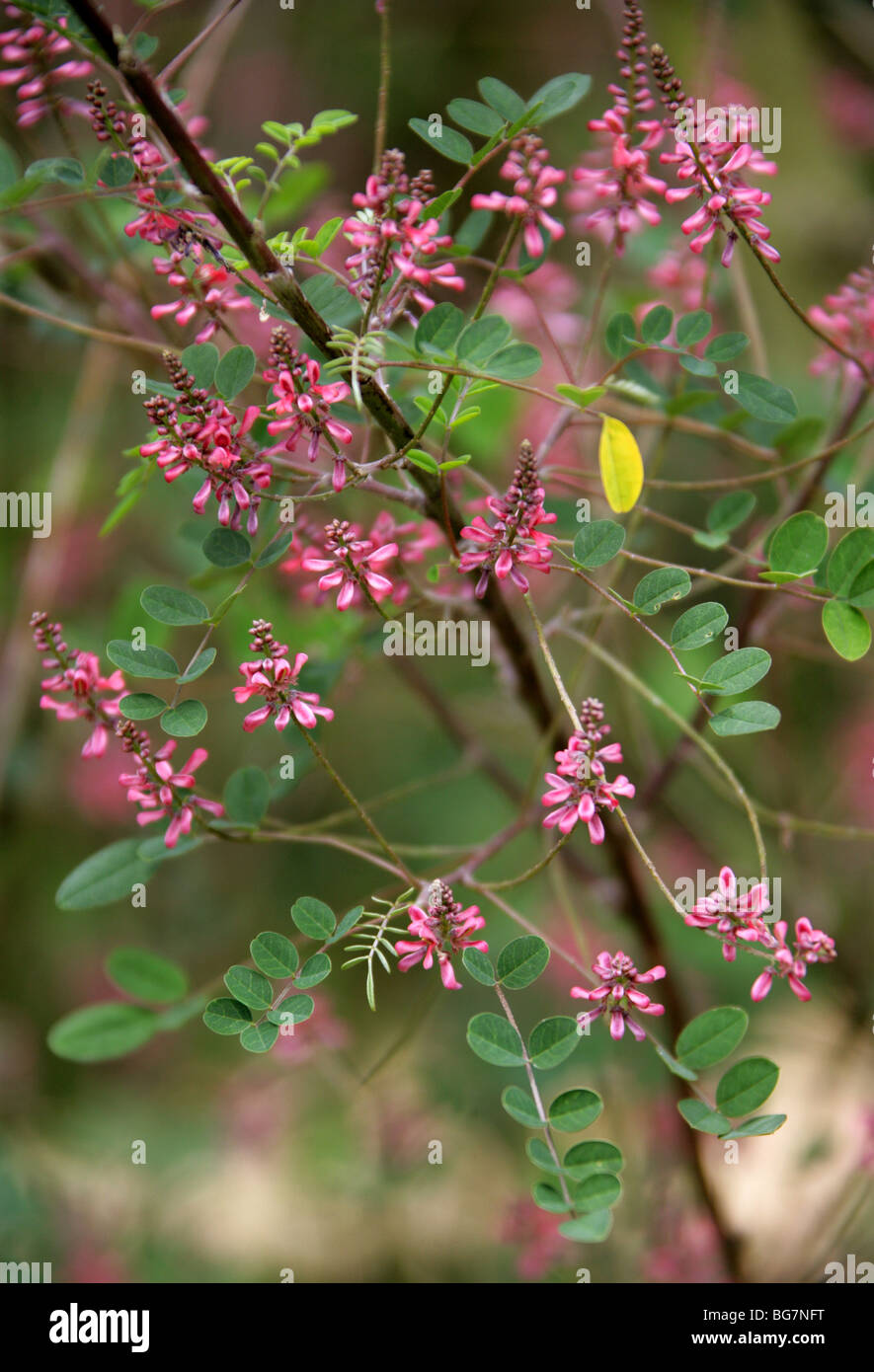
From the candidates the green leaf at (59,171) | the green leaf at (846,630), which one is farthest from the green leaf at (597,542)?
the green leaf at (59,171)

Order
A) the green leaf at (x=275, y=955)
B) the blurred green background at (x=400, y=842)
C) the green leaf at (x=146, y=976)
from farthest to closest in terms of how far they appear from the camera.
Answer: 1. the blurred green background at (x=400, y=842)
2. the green leaf at (x=146, y=976)
3. the green leaf at (x=275, y=955)

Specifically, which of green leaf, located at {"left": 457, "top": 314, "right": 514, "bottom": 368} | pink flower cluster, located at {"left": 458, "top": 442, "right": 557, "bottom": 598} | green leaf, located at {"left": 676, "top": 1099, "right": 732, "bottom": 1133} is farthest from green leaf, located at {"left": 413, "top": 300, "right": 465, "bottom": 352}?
green leaf, located at {"left": 676, "top": 1099, "right": 732, "bottom": 1133}

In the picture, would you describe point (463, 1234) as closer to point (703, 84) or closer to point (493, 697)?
point (493, 697)

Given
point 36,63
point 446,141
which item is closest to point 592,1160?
point 446,141

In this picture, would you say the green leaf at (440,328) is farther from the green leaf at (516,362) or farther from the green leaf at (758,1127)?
the green leaf at (758,1127)

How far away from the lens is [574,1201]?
1.74 feet

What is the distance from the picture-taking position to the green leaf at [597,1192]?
51cm

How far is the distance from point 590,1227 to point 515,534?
1.09ft

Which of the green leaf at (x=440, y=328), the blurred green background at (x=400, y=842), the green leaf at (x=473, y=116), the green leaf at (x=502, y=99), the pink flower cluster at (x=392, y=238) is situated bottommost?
the blurred green background at (x=400, y=842)

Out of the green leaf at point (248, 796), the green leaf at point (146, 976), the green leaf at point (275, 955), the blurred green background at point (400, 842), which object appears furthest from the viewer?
the blurred green background at point (400, 842)

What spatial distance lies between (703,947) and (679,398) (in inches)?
29.7

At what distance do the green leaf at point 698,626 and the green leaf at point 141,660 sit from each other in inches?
10.9

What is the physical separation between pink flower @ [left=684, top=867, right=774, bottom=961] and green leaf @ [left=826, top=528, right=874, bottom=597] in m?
0.18
